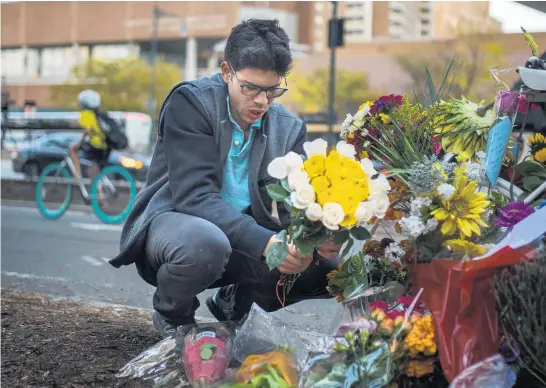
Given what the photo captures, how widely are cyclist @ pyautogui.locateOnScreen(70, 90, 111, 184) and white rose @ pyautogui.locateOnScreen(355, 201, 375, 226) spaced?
929 cm

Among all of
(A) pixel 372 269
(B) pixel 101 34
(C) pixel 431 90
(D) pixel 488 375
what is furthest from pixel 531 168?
(B) pixel 101 34

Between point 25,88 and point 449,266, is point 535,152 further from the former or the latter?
point 25,88

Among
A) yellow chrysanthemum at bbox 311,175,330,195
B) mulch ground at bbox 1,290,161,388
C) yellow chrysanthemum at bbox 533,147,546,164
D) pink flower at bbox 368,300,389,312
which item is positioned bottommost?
mulch ground at bbox 1,290,161,388

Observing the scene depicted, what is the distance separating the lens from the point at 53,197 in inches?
460

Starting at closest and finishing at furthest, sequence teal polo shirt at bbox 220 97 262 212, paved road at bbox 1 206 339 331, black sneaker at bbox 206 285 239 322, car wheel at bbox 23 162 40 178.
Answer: teal polo shirt at bbox 220 97 262 212 → black sneaker at bbox 206 285 239 322 → paved road at bbox 1 206 339 331 → car wheel at bbox 23 162 40 178

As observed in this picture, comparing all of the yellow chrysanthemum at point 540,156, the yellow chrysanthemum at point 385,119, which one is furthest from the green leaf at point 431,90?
the yellow chrysanthemum at point 540,156

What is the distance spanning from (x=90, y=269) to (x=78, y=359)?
4.09 m

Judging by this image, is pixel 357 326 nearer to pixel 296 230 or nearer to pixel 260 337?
pixel 296 230

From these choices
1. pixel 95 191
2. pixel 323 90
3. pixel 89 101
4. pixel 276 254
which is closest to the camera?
pixel 276 254

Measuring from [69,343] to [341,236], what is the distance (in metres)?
1.65

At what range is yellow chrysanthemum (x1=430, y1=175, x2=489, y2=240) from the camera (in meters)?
2.19

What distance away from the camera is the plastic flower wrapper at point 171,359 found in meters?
2.70

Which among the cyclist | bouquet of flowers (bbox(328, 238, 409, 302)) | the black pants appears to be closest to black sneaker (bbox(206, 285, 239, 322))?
the black pants

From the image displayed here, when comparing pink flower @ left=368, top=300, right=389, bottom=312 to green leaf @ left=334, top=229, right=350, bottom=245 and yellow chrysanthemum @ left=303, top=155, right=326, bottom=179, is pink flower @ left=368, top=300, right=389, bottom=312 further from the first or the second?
yellow chrysanthemum @ left=303, top=155, right=326, bottom=179
